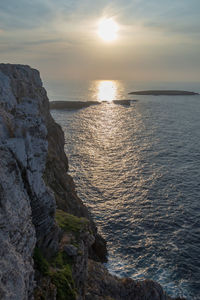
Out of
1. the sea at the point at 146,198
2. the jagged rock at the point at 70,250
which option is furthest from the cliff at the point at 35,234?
the sea at the point at 146,198

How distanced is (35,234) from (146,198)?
33954 mm

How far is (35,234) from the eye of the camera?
14109mm

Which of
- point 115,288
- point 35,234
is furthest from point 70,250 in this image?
point 115,288

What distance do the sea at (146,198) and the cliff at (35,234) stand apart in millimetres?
7275

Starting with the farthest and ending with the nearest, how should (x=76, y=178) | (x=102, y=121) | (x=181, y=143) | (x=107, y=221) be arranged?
(x=102, y=121)
(x=181, y=143)
(x=76, y=178)
(x=107, y=221)

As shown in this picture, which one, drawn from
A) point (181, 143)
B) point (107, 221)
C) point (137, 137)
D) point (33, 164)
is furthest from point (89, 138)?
point (33, 164)

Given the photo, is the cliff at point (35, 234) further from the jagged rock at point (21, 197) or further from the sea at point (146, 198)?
the sea at point (146, 198)

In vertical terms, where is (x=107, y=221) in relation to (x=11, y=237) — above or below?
below

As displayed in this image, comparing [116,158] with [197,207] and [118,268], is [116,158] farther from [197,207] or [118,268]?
[118,268]

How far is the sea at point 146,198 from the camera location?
1210 inches

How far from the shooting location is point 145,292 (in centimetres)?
2258

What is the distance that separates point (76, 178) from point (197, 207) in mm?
26345

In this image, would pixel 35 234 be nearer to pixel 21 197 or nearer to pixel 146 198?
pixel 21 197

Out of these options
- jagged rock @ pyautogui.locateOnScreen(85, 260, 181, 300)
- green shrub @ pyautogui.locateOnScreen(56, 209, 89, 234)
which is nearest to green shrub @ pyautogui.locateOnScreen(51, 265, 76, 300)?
green shrub @ pyautogui.locateOnScreen(56, 209, 89, 234)
